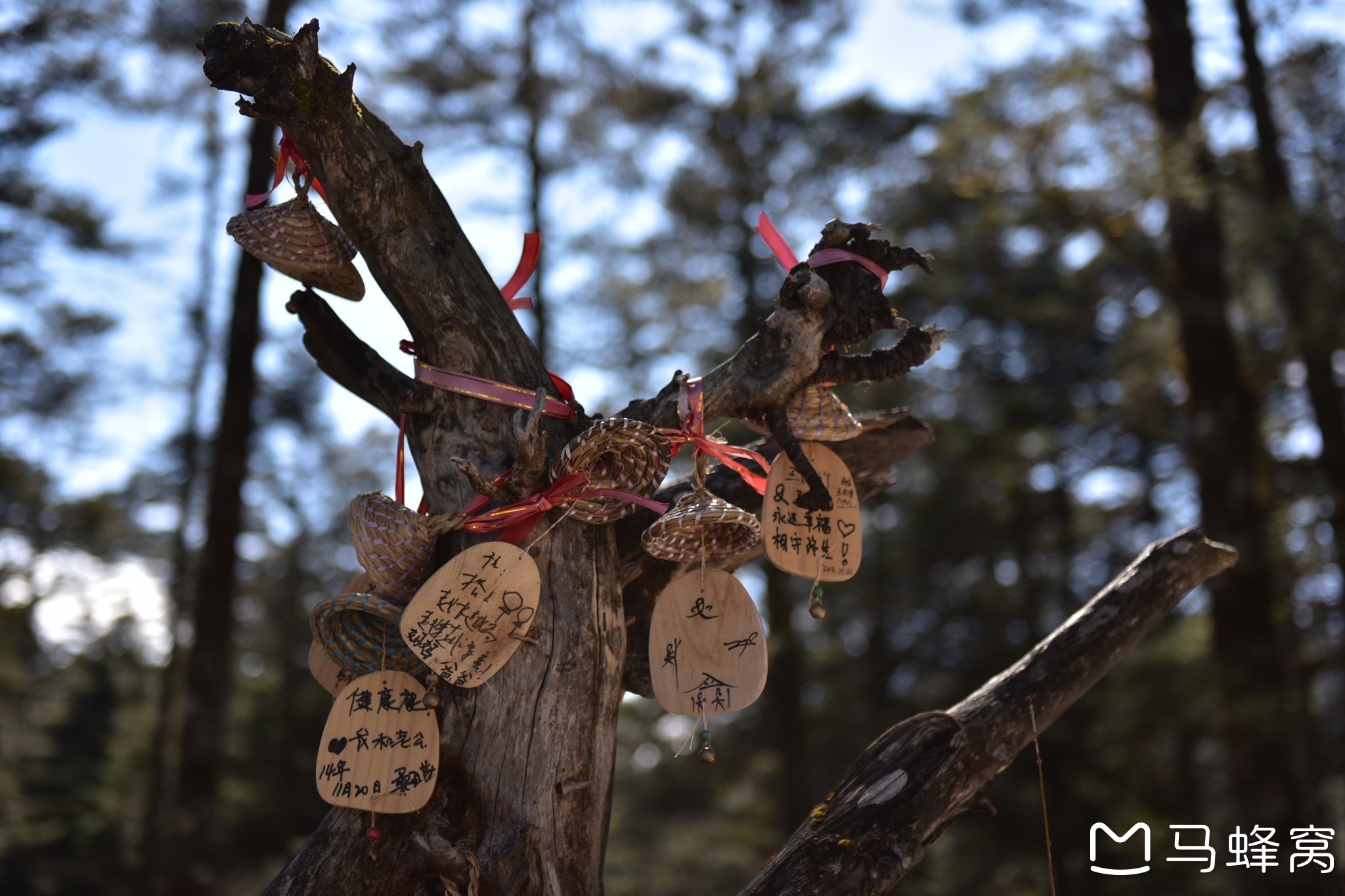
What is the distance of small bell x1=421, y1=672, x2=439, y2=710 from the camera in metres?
1.52

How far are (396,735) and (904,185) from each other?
7.83m

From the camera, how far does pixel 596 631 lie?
159 centimetres

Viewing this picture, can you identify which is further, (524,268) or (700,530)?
(524,268)

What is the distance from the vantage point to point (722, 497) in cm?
213

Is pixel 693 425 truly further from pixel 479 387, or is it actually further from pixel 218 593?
pixel 218 593

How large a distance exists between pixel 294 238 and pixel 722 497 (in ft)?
3.40

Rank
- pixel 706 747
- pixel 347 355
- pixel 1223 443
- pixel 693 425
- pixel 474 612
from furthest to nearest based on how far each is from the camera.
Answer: pixel 1223 443 → pixel 347 355 → pixel 693 425 → pixel 706 747 → pixel 474 612

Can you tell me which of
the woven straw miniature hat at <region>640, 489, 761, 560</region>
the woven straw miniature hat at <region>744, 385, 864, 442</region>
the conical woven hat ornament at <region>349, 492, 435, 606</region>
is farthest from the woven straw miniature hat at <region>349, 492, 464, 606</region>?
the woven straw miniature hat at <region>744, 385, 864, 442</region>

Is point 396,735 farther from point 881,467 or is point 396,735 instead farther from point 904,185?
point 904,185

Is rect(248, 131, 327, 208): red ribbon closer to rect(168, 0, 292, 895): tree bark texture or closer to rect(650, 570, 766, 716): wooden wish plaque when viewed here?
rect(650, 570, 766, 716): wooden wish plaque

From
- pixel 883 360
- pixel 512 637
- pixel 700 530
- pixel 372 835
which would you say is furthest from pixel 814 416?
pixel 372 835

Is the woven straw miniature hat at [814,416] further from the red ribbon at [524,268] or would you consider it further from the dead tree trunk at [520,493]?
the red ribbon at [524,268]

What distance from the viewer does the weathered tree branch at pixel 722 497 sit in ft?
6.06

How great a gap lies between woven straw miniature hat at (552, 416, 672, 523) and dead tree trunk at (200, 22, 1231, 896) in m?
0.05
